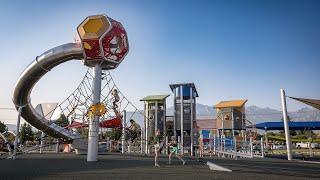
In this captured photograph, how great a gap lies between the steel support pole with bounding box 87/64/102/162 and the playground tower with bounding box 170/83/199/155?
15.4 metres

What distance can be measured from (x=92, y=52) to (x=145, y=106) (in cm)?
1875

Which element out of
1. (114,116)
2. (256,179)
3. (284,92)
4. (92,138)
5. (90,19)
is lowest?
(256,179)

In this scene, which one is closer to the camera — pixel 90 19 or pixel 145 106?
pixel 90 19

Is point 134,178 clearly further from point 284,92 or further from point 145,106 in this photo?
point 145,106

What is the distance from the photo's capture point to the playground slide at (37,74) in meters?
15.1

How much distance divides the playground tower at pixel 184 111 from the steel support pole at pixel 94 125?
50.6 ft

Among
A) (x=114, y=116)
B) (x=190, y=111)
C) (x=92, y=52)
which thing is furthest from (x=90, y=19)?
(x=190, y=111)

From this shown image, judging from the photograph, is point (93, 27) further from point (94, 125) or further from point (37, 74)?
point (37, 74)

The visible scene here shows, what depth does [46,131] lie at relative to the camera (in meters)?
22.3

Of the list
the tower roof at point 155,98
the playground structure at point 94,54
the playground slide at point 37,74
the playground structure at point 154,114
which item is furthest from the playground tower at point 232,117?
the playground structure at point 94,54

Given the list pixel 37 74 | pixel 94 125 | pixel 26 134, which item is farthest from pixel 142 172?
pixel 26 134

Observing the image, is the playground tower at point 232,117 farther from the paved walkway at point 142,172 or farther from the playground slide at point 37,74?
the paved walkway at point 142,172

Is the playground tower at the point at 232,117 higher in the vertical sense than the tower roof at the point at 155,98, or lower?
lower

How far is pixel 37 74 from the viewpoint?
54.3 feet
